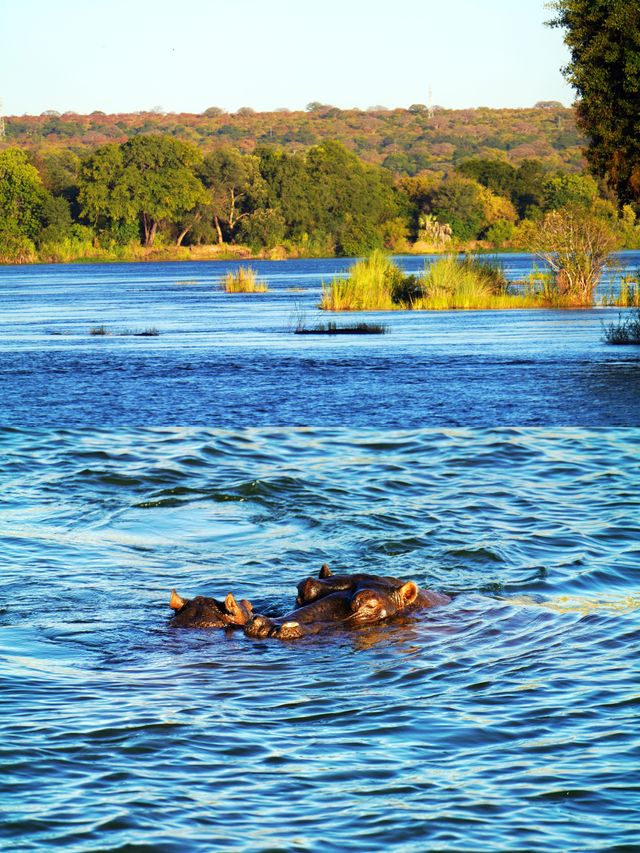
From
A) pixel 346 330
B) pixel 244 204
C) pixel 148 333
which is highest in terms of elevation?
pixel 244 204

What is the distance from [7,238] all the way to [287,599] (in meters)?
109

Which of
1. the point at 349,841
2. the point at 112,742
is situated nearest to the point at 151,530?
the point at 112,742

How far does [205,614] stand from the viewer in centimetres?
792

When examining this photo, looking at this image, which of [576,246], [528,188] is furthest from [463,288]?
[528,188]

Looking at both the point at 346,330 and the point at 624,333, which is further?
the point at 346,330

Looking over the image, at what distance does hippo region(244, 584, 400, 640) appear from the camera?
783 cm

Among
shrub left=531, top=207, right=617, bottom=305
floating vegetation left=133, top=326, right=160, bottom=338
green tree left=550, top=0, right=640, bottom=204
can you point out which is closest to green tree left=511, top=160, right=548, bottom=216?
shrub left=531, top=207, right=617, bottom=305

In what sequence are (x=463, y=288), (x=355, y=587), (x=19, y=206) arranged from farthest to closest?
1. (x=19, y=206)
2. (x=463, y=288)
3. (x=355, y=587)

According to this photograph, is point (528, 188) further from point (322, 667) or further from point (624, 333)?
point (322, 667)

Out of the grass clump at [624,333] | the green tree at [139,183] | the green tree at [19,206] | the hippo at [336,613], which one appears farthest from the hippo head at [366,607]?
the green tree at [19,206]

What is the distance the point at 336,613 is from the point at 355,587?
Answer: 0.28 metres

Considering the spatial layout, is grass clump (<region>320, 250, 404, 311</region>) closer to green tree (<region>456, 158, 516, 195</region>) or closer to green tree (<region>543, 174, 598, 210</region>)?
green tree (<region>543, 174, 598, 210</region>)

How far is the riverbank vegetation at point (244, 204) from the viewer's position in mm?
113250

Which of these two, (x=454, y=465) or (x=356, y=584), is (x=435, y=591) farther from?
(x=454, y=465)
